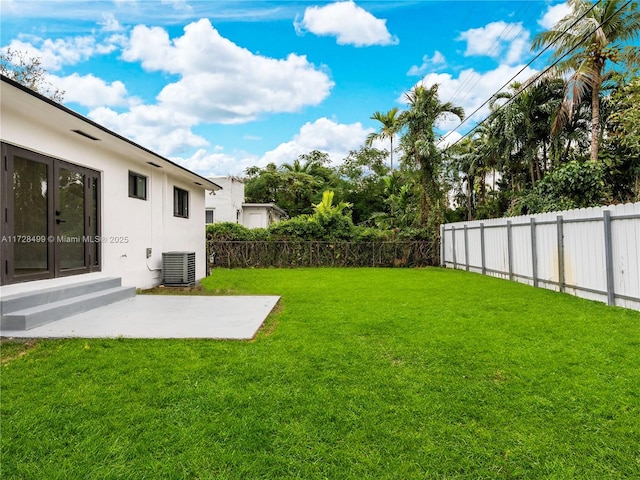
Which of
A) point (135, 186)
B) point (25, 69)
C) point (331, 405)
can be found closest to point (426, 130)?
point (135, 186)

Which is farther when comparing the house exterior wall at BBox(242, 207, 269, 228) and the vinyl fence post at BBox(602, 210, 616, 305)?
the house exterior wall at BBox(242, 207, 269, 228)

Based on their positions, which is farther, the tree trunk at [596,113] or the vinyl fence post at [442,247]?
the vinyl fence post at [442,247]

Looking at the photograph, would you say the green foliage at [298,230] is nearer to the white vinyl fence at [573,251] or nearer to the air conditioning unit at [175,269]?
the white vinyl fence at [573,251]

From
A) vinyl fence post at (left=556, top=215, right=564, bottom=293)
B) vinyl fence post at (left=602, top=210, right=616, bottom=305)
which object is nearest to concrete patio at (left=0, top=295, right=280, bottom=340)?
vinyl fence post at (left=602, top=210, right=616, bottom=305)

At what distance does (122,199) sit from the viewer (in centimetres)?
770

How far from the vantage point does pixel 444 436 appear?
7.66 feet

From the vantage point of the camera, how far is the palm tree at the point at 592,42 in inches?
530

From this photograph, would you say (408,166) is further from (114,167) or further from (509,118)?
(114,167)

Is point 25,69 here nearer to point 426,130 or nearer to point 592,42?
point 426,130

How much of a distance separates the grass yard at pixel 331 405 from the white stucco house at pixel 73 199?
6.59 ft

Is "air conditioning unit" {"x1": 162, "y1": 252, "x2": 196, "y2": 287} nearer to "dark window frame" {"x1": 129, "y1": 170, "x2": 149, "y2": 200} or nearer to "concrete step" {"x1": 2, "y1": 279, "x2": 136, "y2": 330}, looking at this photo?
"dark window frame" {"x1": 129, "y1": 170, "x2": 149, "y2": 200}

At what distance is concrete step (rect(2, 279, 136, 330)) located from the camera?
4406 mm

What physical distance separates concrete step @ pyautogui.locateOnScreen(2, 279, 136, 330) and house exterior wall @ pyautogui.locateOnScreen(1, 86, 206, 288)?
2.04ft

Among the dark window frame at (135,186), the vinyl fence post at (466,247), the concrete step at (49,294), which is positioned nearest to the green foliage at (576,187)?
the vinyl fence post at (466,247)
